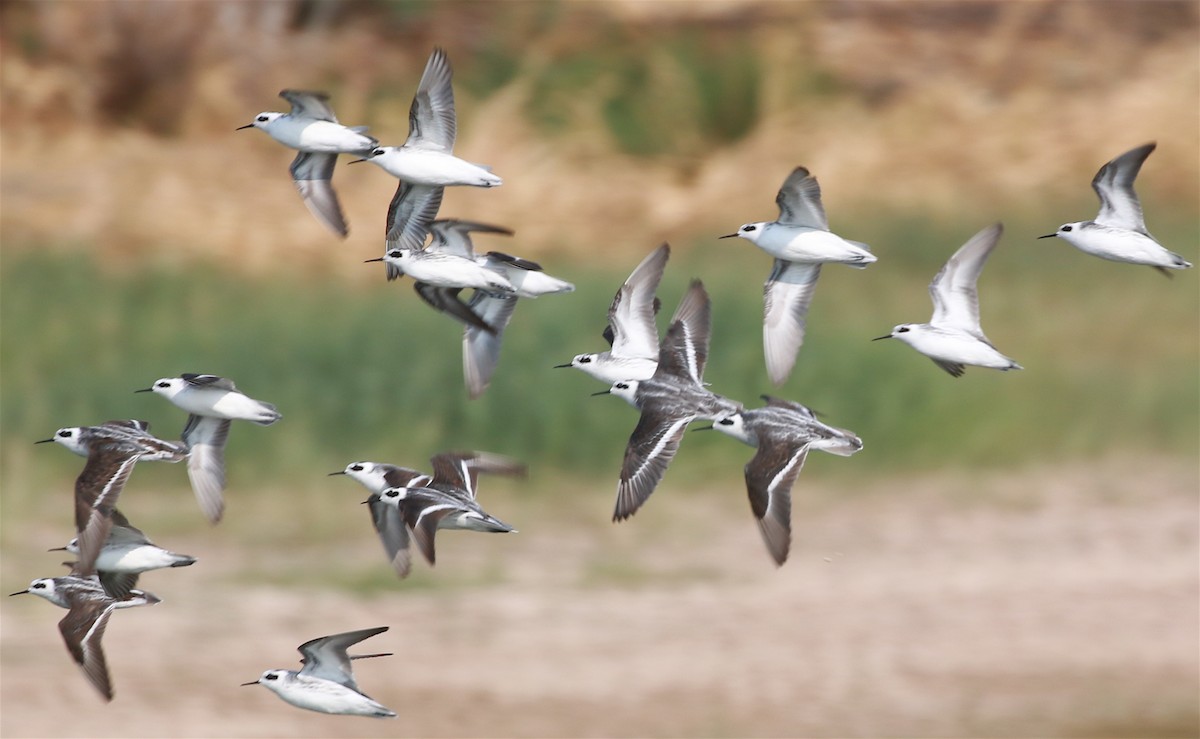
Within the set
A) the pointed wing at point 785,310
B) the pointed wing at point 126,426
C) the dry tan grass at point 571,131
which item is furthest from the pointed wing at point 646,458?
the dry tan grass at point 571,131

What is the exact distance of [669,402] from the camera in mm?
13922

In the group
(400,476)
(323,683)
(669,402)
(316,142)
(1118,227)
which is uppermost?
(316,142)

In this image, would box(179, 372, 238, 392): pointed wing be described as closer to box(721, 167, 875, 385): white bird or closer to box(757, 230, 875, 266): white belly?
box(721, 167, 875, 385): white bird

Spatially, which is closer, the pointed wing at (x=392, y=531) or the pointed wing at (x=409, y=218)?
the pointed wing at (x=392, y=531)

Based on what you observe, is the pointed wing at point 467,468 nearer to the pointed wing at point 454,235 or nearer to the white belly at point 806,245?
the pointed wing at point 454,235

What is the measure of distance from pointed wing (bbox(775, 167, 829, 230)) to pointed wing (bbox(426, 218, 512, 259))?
1959 millimetres

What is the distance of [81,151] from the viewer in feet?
85.5

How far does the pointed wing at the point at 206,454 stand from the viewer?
14312 millimetres

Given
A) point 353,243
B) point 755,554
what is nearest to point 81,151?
point 353,243

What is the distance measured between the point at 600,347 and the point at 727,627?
343 cm

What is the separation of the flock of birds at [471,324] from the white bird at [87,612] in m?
0.01

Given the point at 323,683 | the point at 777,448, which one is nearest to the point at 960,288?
the point at 777,448

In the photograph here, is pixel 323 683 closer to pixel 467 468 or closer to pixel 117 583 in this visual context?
pixel 117 583

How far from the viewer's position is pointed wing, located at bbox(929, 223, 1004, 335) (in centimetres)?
1373
